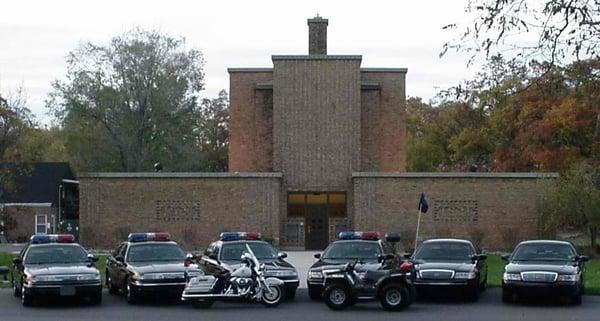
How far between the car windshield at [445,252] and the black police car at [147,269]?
563 centimetres

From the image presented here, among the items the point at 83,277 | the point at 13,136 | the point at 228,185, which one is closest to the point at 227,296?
the point at 83,277

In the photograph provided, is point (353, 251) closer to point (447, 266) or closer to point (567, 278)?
point (447, 266)

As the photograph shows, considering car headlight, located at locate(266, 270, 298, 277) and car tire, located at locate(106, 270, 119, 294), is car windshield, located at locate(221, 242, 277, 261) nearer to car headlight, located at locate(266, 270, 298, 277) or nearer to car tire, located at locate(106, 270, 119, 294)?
car headlight, located at locate(266, 270, 298, 277)

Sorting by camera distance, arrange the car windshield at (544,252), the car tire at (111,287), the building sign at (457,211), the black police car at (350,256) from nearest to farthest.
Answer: the black police car at (350,256) < the car windshield at (544,252) < the car tire at (111,287) < the building sign at (457,211)

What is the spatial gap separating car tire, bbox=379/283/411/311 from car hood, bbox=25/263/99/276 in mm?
6587

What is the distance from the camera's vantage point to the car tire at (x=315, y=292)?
82.5ft

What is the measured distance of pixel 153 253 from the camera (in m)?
25.9

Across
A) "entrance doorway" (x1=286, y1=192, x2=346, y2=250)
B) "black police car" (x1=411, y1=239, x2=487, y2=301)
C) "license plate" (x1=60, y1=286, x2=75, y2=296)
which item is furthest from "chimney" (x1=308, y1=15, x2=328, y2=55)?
"license plate" (x1=60, y1=286, x2=75, y2=296)

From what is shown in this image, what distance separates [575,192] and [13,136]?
21.8 m

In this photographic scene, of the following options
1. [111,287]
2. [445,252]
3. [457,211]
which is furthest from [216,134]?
[445,252]

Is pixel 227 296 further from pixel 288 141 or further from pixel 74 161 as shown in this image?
pixel 74 161

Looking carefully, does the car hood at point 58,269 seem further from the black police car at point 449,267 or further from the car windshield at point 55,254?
the black police car at point 449,267

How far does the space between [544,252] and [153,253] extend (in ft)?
31.1

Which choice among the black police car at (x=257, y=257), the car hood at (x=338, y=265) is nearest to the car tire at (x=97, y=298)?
the black police car at (x=257, y=257)
